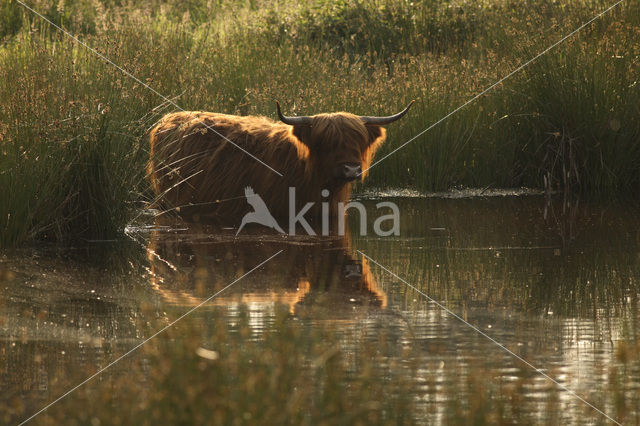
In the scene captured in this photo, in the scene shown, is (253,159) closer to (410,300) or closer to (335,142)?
(335,142)

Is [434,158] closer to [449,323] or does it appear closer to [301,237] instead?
[301,237]

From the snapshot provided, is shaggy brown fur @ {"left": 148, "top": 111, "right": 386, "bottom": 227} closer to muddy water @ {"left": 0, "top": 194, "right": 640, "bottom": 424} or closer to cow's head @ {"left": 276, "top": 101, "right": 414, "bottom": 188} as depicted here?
cow's head @ {"left": 276, "top": 101, "right": 414, "bottom": 188}

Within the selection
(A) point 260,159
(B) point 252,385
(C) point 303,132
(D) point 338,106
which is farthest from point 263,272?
(D) point 338,106

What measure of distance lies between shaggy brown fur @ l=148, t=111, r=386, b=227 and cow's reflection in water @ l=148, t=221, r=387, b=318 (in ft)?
2.49

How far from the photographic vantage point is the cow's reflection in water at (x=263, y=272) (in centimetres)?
531

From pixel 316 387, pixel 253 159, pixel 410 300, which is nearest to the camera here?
pixel 316 387

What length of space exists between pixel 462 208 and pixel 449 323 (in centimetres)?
434

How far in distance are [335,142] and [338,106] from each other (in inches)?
91.2

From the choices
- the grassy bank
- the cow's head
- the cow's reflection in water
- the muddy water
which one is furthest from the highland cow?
the cow's reflection in water

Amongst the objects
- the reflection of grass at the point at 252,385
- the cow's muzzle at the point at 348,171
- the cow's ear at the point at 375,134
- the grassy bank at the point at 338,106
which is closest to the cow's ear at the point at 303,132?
the cow's muzzle at the point at 348,171

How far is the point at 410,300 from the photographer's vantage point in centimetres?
534

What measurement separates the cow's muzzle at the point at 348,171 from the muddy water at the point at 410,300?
0.37 meters

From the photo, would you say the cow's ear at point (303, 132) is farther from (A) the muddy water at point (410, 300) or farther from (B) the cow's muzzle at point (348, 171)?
(A) the muddy water at point (410, 300)

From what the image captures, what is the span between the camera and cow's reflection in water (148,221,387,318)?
531cm
